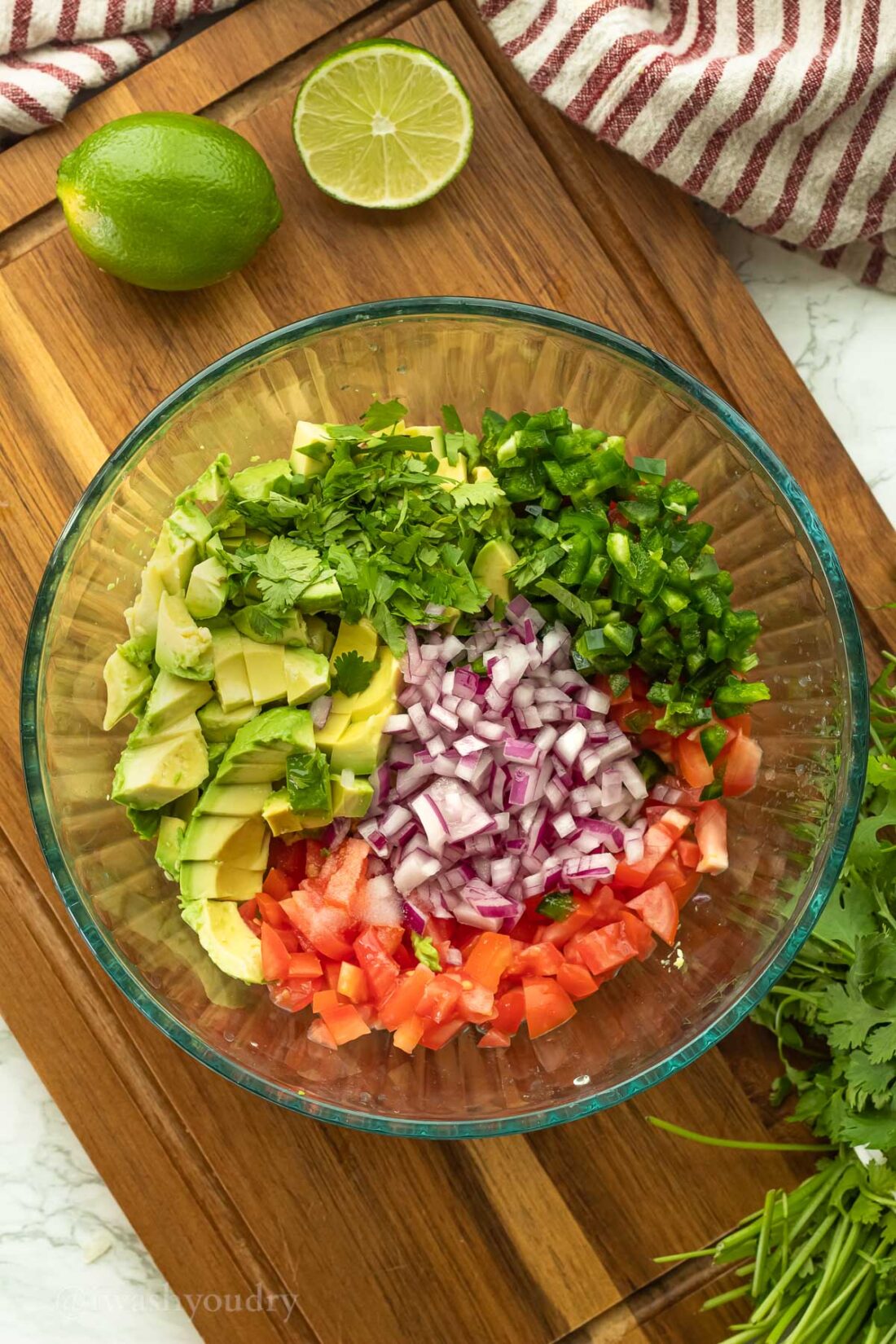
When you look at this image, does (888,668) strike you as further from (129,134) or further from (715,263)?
(129,134)

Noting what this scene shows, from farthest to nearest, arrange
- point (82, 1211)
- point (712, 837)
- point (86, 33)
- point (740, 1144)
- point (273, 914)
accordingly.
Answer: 1. point (82, 1211)
2. point (86, 33)
3. point (740, 1144)
4. point (712, 837)
5. point (273, 914)

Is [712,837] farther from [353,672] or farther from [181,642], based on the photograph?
[181,642]

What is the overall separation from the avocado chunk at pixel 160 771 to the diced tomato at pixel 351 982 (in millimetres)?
368

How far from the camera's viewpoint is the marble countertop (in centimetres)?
223

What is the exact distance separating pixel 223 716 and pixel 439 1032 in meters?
0.61

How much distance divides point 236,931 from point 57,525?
0.82 m

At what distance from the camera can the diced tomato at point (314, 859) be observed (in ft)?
5.99

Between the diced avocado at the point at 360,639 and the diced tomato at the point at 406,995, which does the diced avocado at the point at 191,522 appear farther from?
the diced tomato at the point at 406,995

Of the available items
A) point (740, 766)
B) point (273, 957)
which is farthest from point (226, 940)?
point (740, 766)

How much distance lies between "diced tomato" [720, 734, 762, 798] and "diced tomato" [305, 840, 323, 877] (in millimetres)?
677

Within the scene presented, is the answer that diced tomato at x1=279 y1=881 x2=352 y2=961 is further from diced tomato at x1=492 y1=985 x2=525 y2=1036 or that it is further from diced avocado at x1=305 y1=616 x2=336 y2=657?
diced avocado at x1=305 y1=616 x2=336 y2=657

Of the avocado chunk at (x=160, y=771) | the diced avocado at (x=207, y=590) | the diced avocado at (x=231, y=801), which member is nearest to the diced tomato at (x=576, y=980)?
the diced avocado at (x=231, y=801)

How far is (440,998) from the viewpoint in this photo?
1.74 m

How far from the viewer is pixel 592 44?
2.04m
